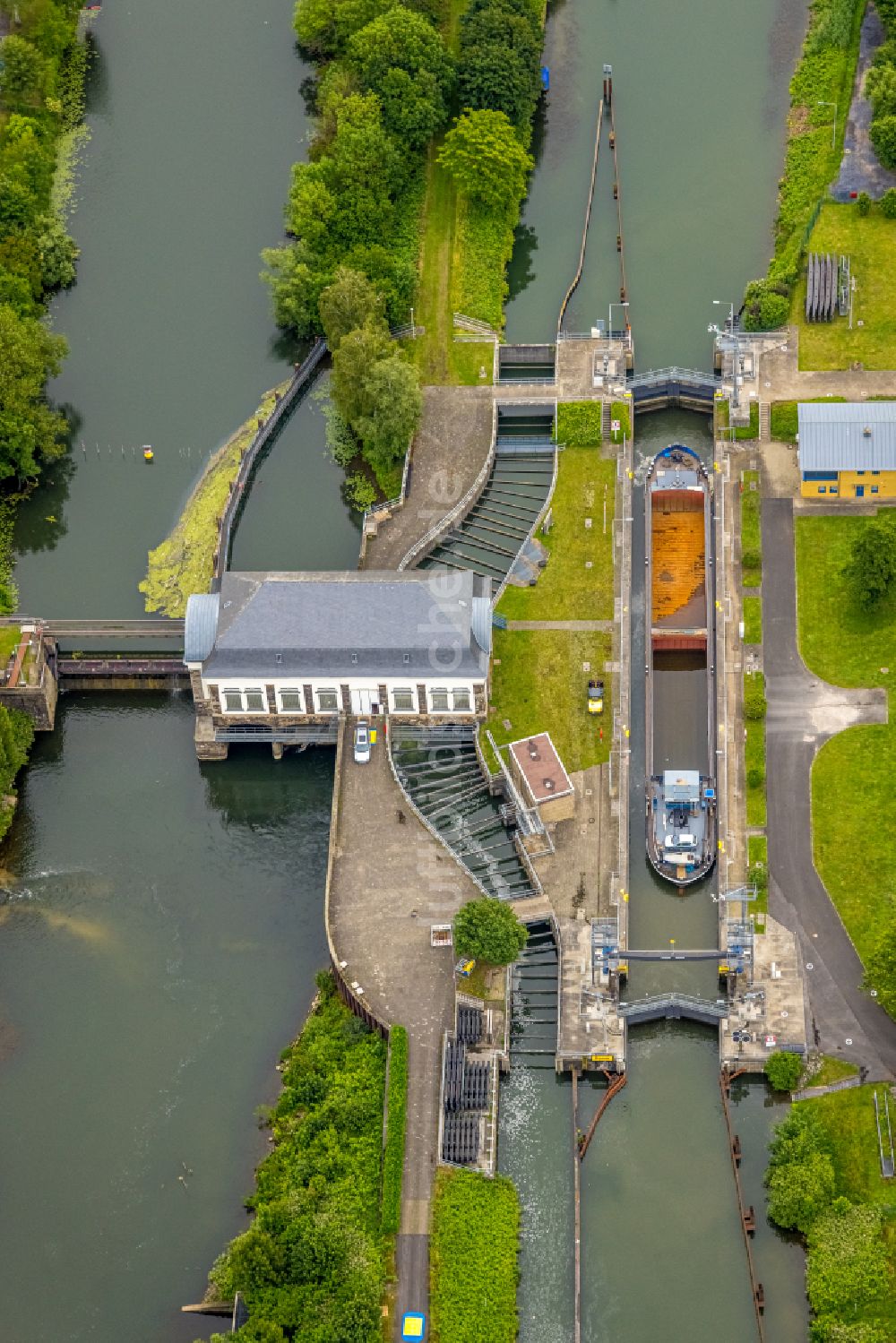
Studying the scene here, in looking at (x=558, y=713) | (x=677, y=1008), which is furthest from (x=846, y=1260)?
(x=558, y=713)

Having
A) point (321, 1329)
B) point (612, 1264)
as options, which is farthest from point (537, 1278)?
point (321, 1329)

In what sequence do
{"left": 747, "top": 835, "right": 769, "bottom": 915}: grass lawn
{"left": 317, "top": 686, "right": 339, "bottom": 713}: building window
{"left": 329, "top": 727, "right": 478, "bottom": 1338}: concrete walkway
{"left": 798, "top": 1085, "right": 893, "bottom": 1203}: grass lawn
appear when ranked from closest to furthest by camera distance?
{"left": 798, "top": 1085, "right": 893, "bottom": 1203}: grass lawn
{"left": 329, "top": 727, "right": 478, "bottom": 1338}: concrete walkway
{"left": 747, "top": 835, "right": 769, "bottom": 915}: grass lawn
{"left": 317, "top": 686, "right": 339, "bottom": 713}: building window

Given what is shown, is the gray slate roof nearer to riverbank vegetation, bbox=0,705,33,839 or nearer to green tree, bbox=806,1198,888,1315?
riverbank vegetation, bbox=0,705,33,839

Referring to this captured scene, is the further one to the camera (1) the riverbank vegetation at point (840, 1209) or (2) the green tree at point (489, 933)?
(2) the green tree at point (489, 933)

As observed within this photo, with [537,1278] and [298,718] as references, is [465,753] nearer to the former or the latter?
[298,718]

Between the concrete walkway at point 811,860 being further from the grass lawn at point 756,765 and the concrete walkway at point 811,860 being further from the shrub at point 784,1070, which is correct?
the shrub at point 784,1070

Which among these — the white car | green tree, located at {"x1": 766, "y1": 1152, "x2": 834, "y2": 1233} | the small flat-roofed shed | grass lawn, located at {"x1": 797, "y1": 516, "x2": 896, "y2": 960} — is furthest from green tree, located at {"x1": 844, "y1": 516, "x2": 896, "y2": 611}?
green tree, located at {"x1": 766, "y1": 1152, "x2": 834, "y2": 1233}

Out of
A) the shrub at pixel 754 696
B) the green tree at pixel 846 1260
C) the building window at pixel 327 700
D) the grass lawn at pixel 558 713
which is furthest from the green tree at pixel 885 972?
the building window at pixel 327 700
